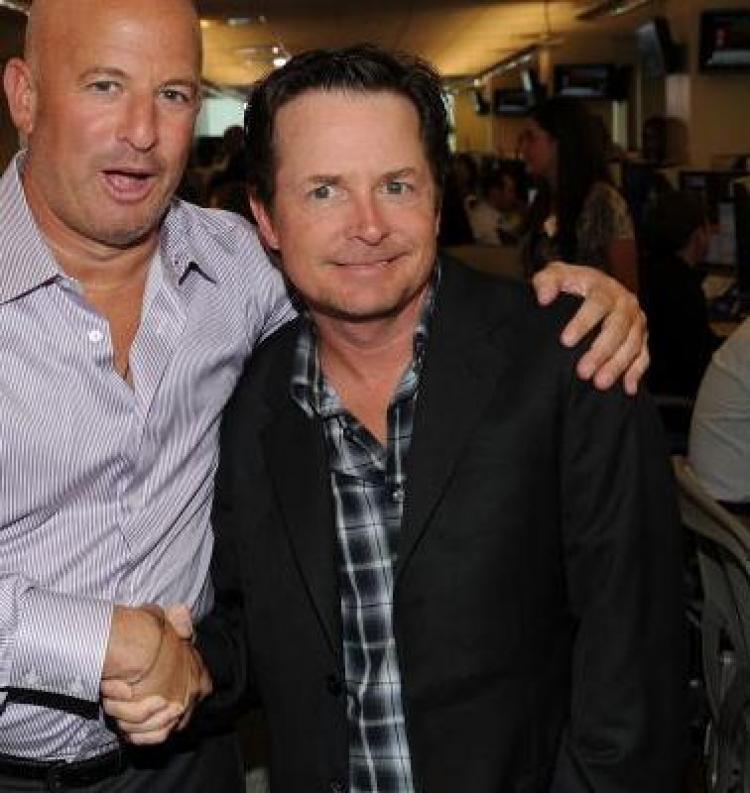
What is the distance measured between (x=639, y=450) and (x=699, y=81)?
36.6ft

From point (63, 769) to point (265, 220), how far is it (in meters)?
0.80

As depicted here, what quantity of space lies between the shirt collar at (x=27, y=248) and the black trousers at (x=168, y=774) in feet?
2.22

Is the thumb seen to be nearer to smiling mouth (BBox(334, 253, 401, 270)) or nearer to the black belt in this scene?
the black belt

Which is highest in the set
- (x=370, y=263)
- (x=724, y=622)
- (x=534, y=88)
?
(x=370, y=263)

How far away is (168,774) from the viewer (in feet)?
6.07

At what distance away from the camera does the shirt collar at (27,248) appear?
1657mm

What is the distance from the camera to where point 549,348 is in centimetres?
161

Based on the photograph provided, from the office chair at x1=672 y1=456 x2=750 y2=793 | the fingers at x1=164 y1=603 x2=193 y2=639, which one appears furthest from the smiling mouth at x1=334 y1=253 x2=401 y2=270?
the office chair at x1=672 y1=456 x2=750 y2=793

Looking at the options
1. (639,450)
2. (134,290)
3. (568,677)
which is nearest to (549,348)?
(639,450)

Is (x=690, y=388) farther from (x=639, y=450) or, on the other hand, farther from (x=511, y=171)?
(x=511, y=171)

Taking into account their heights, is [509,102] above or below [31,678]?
below

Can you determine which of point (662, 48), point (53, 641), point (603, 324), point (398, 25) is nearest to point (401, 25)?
point (398, 25)

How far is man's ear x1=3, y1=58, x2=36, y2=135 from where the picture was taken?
1765 millimetres

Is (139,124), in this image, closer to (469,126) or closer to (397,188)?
(397,188)
